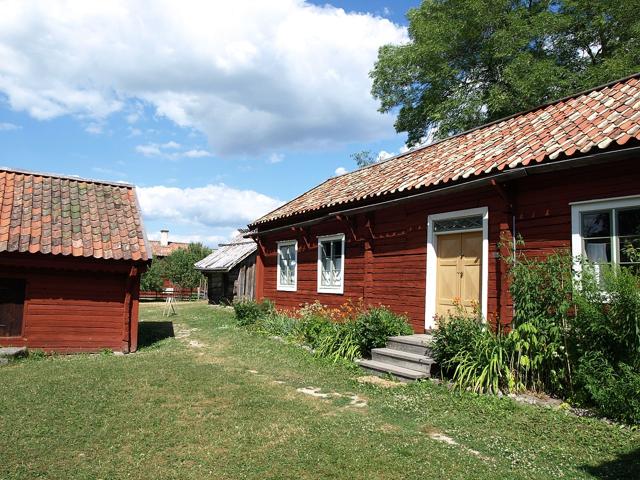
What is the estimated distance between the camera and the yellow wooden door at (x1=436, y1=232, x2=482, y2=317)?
867cm

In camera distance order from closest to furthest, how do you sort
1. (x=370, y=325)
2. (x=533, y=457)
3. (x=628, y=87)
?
(x=533, y=457)
(x=628, y=87)
(x=370, y=325)

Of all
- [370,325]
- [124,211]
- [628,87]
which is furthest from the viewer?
[124,211]

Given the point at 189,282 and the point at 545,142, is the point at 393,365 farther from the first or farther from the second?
the point at 189,282

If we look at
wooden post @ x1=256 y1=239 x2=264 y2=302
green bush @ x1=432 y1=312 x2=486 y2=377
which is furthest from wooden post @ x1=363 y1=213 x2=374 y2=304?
wooden post @ x1=256 y1=239 x2=264 y2=302

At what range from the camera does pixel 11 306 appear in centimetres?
1005

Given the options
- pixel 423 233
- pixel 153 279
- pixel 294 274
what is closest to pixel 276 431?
pixel 423 233

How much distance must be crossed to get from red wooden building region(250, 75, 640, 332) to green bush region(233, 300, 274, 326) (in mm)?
1496

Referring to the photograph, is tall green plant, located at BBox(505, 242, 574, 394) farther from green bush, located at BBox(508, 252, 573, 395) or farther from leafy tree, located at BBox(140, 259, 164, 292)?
leafy tree, located at BBox(140, 259, 164, 292)

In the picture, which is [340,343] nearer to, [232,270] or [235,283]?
[235,283]

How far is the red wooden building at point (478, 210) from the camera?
667 cm

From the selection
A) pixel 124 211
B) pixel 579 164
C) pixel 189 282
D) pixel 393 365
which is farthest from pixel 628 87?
pixel 189 282

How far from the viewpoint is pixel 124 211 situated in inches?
488

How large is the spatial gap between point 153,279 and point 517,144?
1167 inches

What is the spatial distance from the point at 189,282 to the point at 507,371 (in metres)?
31.5
